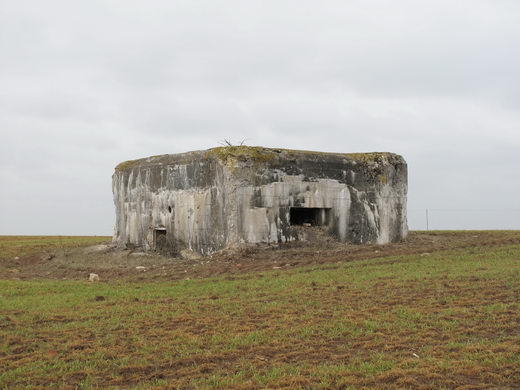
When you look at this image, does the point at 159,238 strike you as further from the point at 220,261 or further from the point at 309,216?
the point at 309,216

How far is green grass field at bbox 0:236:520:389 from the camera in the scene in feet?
19.0

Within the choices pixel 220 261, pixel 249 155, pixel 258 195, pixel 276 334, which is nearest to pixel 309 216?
pixel 258 195

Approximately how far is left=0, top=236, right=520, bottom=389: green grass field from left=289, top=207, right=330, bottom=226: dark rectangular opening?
5750mm

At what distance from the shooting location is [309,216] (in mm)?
18844

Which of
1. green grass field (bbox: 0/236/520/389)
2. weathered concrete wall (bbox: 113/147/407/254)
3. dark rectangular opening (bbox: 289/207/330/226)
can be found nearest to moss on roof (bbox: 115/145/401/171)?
weathered concrete wall (bbox: 113/147/407/254)

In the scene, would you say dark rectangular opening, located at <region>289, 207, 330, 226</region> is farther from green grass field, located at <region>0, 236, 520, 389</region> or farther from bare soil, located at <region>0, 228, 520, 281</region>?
green grass field, located at <region>0, 236, 520, 389</region>

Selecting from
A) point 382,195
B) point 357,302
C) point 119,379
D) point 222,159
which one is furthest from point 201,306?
point 382,195

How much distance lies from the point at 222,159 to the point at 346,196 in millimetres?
4114

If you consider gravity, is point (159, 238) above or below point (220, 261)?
above

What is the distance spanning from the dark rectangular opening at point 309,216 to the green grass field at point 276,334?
18.9ft

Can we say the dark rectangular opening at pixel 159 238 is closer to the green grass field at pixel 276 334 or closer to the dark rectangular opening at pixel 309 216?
the dark rectangular opening at pixel 309 216

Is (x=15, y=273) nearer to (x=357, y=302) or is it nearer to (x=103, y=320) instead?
(x=103, y=320)

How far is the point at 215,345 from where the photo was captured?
7.11m

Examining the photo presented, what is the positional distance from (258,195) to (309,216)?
262 centimetres
